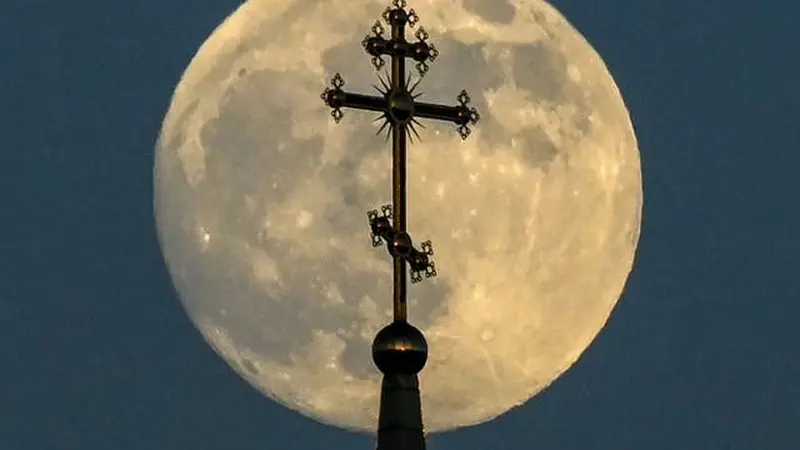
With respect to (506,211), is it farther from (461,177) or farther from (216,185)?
(216,185)

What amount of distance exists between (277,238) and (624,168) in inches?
60.0

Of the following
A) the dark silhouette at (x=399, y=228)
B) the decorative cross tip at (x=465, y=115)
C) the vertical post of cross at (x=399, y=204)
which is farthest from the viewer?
the decorative cross tip at (x=465, y=115)

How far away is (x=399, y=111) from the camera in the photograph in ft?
28.6

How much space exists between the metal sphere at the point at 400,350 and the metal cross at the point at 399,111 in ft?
0.28

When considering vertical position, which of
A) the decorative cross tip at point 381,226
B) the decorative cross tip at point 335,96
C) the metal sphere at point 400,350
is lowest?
the metal sphere at point 400,350

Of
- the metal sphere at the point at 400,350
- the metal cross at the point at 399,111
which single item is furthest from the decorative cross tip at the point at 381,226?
the metal sphere at the point at 400,350

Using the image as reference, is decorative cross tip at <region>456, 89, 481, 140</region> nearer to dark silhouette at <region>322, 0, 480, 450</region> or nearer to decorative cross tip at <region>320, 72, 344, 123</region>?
dark silhouette at <region>322, 0, 480, 450</region>

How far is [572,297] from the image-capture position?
366 inches

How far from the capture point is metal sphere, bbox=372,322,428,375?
27.9 ft

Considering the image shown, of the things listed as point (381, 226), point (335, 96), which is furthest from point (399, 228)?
point (335, 96)

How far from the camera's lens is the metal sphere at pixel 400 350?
8.49 meters

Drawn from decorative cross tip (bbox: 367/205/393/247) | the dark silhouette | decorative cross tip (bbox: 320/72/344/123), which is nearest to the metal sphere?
the dark silhouette

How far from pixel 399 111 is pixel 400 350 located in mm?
929

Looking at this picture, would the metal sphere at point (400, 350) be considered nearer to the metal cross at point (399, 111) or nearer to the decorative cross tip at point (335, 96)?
the metal cross at point (399, 111)
